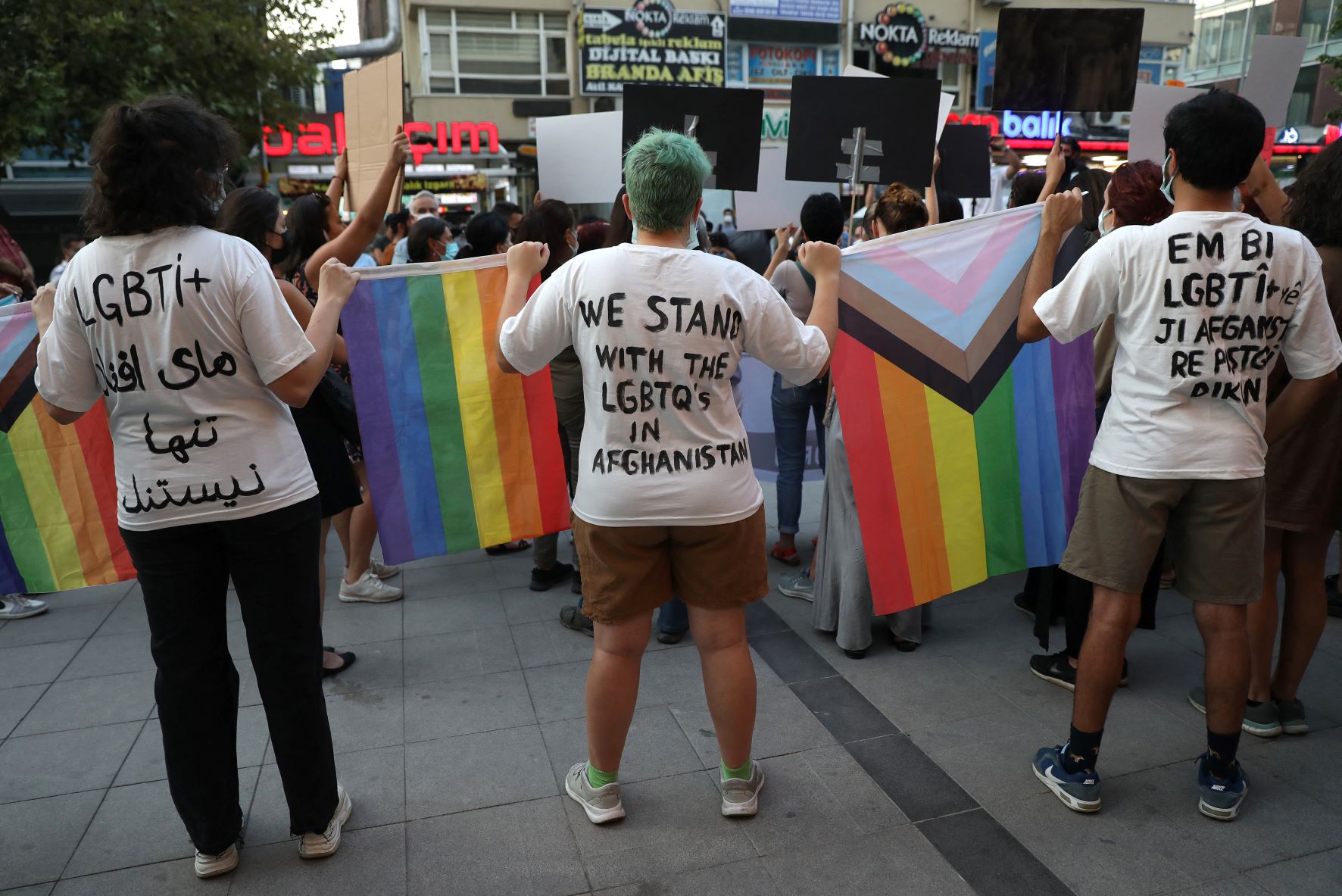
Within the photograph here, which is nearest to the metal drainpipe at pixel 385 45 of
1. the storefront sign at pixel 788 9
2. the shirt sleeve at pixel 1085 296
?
the storefront sign at pixel 788 9

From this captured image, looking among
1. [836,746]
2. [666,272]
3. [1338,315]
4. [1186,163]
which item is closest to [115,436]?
[666,272]

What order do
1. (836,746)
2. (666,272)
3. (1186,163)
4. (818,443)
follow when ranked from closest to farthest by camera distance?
(666,272) < (1186,163) < (836,746) < (818,443)

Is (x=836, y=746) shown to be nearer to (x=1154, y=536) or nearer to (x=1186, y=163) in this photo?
(x=1154, y=536)

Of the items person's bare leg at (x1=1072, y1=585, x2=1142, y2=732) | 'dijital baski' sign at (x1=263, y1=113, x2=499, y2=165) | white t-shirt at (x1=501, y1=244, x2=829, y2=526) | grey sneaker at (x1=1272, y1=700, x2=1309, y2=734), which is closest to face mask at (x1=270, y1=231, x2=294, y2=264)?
white t-shirt at (x1=501, y1=244, x2=829, y2=526)

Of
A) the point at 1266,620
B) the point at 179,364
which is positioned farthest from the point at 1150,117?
the point at 179,364

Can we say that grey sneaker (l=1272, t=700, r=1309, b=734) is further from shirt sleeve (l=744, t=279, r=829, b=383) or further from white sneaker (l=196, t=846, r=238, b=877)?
white sneaker (l=196, t=846, r=238, b=877)

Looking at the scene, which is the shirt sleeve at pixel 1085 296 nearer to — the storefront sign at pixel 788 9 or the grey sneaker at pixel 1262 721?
the grey sneaker at pixel 1262 721

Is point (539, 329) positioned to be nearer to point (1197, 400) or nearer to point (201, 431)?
point (201, 431)

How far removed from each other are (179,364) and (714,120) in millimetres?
2594

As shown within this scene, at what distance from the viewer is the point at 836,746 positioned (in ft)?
10.1

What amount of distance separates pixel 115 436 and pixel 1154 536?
106 inches

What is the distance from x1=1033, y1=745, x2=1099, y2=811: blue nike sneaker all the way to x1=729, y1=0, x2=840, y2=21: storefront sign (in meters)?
25.0

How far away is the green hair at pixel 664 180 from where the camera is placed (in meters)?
2.33

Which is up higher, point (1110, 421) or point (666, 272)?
point (666, 272)
